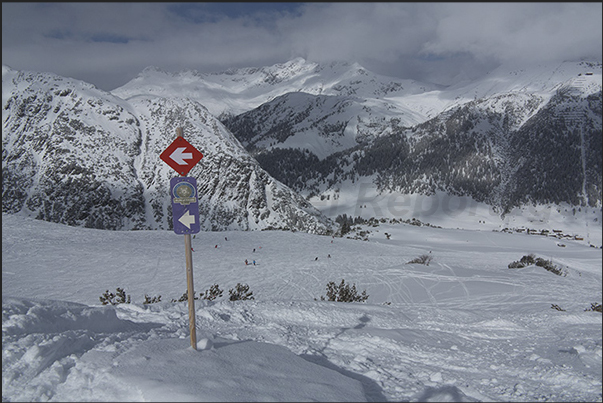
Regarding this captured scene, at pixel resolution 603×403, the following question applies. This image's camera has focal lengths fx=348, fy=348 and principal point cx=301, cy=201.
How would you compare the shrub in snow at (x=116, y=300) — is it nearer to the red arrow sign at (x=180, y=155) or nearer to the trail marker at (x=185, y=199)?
the trail marker at (x=185, y=199)

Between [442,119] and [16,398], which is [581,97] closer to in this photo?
[442,119]

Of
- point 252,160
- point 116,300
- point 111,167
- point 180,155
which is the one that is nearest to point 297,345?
point 180,155

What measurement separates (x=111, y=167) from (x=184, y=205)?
210 ft

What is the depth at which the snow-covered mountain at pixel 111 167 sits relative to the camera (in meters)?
54.6

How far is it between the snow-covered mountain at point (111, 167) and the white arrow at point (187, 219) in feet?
150

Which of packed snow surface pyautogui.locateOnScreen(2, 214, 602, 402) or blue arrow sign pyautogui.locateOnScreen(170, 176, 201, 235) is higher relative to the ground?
blue arrow sign pyautogui.locateOnScreen(170, 176, 201, 235)

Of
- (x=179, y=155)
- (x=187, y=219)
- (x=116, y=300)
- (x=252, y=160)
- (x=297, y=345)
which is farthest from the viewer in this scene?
(x=252, y=160)

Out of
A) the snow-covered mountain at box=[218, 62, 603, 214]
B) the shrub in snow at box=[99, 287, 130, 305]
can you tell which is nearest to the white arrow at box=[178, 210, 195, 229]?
the shrub in snow at box=[99, 287, 130, 305]

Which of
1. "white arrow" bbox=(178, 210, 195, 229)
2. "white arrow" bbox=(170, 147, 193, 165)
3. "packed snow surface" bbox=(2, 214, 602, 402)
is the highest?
"white arrow" bbox=(170, 147, 193, 165)

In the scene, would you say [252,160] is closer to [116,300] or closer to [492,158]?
[116,300]

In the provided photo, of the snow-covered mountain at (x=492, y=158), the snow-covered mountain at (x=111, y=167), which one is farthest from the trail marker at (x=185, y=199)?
the snow-covered mountain at (x=492, y=158)

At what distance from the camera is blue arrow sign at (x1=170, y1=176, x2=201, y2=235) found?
389 centimetres

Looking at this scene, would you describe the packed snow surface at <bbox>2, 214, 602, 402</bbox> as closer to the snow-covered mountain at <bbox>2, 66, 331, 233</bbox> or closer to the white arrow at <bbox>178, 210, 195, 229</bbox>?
the white arrow at <bbox>178, 210, 195, 229</bbox>

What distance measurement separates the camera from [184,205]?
3.91 m
